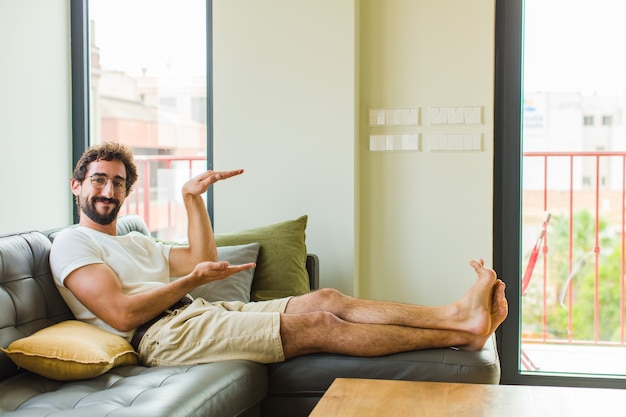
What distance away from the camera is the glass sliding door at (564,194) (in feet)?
11.4

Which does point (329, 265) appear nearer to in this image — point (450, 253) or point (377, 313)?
point (450, 253)

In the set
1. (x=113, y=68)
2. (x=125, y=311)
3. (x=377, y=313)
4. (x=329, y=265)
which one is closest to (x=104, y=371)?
(x=125, y=311)

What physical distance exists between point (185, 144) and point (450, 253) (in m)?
1.49

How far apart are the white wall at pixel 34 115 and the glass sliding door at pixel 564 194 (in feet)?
7.33

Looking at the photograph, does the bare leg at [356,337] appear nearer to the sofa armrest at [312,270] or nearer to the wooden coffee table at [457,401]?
the wooden coffee table at [457,401]

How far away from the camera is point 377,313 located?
8.48 feet

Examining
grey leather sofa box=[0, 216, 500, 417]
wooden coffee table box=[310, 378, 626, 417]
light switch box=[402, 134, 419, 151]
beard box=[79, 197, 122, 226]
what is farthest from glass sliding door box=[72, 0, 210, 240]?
wooden coffee table box=[310, 378, 626, 417]

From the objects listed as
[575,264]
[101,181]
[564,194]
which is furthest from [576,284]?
[101,181]

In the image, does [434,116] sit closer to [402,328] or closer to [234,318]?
[402,328]

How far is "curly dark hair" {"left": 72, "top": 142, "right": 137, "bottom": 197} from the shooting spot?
2.82m

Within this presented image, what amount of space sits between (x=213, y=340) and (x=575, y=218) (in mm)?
1997

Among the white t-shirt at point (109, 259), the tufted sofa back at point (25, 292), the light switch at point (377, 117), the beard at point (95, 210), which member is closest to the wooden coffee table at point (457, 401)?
the white t-shirt at point (109, 259)

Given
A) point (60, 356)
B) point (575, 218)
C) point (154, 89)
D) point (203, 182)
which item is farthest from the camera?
point (154, 89)

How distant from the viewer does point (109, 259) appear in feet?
8.77
